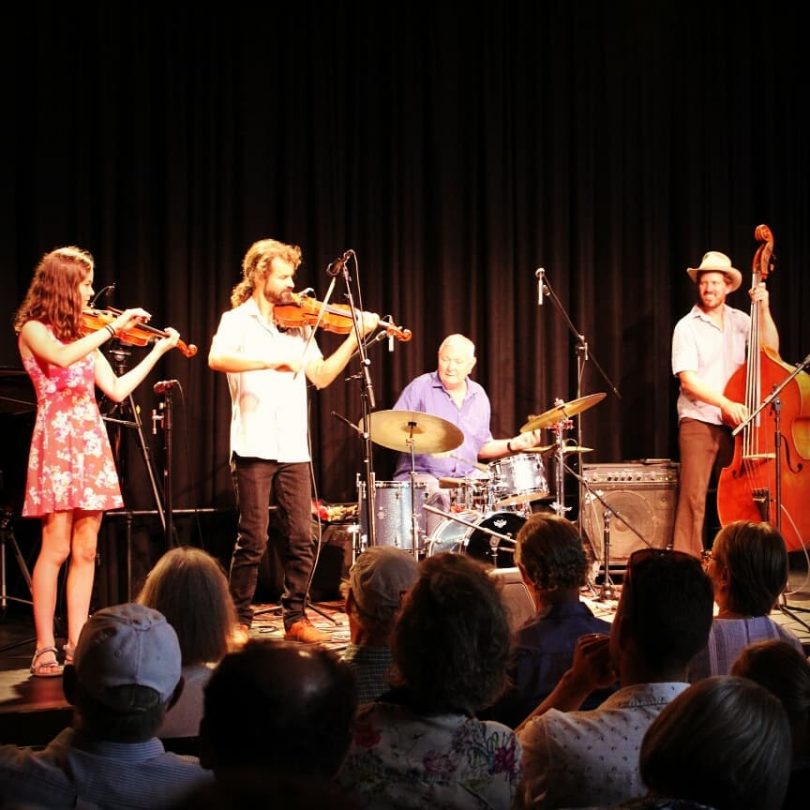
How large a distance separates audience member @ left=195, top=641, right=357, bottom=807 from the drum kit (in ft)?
13.9

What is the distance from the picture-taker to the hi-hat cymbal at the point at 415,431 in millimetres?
5879

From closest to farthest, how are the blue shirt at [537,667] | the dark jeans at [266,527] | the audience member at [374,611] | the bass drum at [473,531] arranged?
the audience member at [374,611]
the blue shirt at [537,667]
the dark jeans at [266,527]
the bass drum at [473,531]

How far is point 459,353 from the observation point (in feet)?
21.8

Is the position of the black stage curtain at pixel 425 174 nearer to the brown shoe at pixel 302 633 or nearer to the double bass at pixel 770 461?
the double bass at pixel 770 461

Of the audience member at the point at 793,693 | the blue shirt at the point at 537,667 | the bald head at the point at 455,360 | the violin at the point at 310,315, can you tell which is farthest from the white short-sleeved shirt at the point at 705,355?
the audience member at the point at 793,693

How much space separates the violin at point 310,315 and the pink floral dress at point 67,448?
101 centimetres

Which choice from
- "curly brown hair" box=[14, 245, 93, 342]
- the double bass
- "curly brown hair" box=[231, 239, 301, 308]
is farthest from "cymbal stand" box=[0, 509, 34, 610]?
the double bass

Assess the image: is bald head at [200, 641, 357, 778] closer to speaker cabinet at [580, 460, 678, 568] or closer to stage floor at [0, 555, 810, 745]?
stage floor at [0, 555, 810, 745]

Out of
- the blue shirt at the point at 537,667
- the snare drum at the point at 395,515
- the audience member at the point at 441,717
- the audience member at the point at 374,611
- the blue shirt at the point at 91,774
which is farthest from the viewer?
the snare drum at the point at 395,515

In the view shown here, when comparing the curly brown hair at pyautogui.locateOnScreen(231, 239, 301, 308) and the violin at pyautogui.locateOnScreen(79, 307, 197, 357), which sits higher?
the curly brown hair at pyautogui.locateOnScreen(231, 239, 301, 308)

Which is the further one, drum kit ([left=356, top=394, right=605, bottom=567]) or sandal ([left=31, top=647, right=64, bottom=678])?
drum kit ([left=356, top=394, right=605, bottom=567])

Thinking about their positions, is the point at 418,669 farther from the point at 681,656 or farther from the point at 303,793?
the point at 303,793

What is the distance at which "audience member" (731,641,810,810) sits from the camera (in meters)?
1.96

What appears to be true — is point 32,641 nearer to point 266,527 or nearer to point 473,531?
point 266,527
